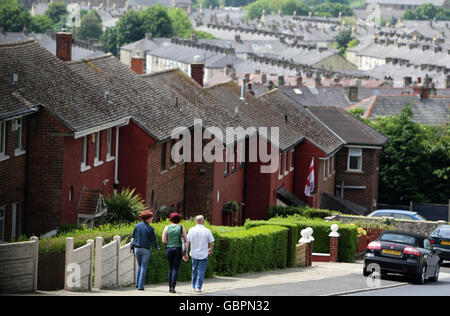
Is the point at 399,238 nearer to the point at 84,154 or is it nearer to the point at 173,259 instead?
the point at 173,259

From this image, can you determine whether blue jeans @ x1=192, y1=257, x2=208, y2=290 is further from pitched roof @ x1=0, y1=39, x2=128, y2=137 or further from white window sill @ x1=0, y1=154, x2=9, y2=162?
pitched roof @ x1=0, y1=39, x2=128, y2=137

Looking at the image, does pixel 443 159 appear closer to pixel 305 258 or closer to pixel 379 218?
pixel 379 218

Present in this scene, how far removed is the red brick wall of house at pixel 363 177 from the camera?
55.6 meters

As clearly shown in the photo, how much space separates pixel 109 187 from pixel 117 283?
1286 centimetres

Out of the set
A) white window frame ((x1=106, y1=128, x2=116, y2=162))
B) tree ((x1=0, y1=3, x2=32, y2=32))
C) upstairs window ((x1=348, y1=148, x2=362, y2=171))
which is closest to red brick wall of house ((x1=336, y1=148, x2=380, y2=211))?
upstairs window ((x1=348, y1=148, x2=362, y2=171))

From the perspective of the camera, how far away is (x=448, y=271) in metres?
33.3

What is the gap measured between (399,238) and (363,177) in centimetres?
2928

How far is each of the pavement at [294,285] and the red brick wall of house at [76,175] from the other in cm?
559

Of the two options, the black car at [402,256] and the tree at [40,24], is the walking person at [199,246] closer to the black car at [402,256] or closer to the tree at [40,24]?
the black car at [402,256]

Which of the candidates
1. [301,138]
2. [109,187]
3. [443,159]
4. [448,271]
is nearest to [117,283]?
[109,187]

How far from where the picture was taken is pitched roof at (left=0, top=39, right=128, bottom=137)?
93.4ft

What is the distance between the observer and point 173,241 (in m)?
19.3

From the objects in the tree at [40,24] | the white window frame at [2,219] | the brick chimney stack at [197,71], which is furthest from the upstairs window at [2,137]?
the tree at [40,24]
